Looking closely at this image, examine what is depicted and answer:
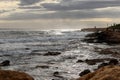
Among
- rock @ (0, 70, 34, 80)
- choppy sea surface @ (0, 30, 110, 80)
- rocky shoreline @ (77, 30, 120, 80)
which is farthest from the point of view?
choppy sea surface @ (0, 30, 110, 80)

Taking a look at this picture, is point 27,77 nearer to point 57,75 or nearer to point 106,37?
point 57,75

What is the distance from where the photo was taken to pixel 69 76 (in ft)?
78.0

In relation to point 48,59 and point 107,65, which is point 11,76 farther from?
point 48,59

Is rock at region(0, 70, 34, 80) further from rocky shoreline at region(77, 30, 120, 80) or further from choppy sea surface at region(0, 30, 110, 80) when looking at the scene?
choppy sea surface at region(0, 30, 110, 80)

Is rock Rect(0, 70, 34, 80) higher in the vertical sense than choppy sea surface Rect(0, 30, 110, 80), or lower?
higher

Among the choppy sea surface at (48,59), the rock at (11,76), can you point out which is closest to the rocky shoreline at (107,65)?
the choppy sea surface at (48,59)

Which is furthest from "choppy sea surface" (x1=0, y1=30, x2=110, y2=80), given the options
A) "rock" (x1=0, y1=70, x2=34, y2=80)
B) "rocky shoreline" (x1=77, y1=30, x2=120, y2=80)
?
"rock" (x1=0, y1=70, x2=34, y2=80)

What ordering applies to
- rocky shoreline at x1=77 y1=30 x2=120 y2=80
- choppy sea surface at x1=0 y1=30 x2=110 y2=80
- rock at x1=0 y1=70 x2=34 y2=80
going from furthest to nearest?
1. choppy sea surface at x1=0 y1=30 x2=110 y2=80
2. rock at x1=0 y1=70 x2=34 y2=80
3. rocky shoreline at x1=77 y1=30 x2=120 y2=80

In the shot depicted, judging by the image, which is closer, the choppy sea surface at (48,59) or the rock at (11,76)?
the rock at (11,76)

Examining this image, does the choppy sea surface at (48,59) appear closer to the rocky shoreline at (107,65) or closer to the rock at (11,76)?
the rocky shoreline at (107,65)

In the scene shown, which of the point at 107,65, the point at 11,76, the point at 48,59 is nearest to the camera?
the point at 11,76

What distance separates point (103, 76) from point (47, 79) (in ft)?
41.8

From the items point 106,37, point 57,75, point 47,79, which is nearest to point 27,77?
point 47,79

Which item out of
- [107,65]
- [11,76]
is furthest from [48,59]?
[11,76]
